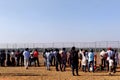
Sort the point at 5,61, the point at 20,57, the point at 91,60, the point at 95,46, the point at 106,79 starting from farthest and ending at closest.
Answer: the point at 95,46, the point at 5,61, the point at 20,57, the point at 91,60, the point at 106,79

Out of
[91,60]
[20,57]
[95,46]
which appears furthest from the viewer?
[95,46]

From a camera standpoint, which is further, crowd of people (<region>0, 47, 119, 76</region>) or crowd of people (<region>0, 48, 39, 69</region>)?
crowd of people (<region>0, 48, 39, 69</region>)

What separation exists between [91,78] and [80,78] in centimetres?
69

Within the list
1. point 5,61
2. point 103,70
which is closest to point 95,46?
point 5,61

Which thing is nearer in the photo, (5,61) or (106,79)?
(106,79)

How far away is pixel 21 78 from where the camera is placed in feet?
68.5

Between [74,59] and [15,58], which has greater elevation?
[74,59]

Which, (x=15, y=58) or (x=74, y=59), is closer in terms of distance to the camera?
(x=74, y=59)

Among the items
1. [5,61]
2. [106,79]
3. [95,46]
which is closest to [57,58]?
[106,79]

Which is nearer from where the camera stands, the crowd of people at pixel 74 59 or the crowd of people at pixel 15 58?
the crowd of people at pixel 74 59

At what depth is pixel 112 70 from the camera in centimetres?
2433

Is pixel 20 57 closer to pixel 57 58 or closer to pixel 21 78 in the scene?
pixel 57 58

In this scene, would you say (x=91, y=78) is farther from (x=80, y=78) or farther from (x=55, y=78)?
(x=55, y=78)

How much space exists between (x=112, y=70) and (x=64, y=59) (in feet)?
12.4
